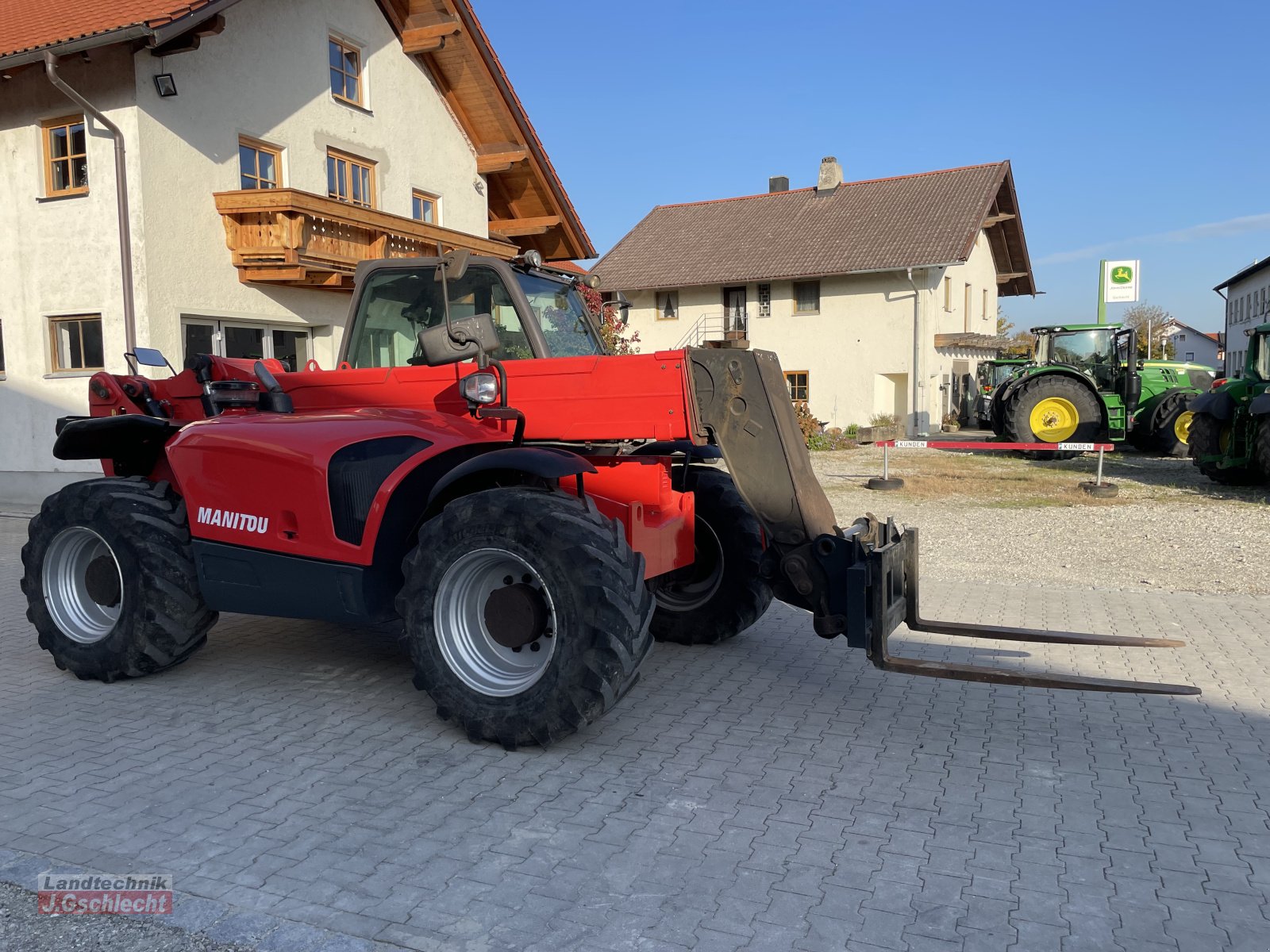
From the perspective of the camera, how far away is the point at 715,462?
5926 mm

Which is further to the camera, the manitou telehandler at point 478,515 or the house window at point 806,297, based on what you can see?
the house window at point 806,297

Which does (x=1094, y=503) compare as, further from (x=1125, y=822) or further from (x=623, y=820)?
(x=623, y=820)

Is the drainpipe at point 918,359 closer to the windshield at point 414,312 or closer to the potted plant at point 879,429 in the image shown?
the potted plant at point 879,429

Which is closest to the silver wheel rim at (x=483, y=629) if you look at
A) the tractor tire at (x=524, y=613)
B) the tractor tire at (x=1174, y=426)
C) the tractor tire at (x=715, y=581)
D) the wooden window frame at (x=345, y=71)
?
the tractor tire at (x=524, y=613)

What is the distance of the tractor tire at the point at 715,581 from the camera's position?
5672 millimetres

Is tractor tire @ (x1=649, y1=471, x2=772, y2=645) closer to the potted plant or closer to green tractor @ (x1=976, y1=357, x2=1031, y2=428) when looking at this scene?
the potted plant

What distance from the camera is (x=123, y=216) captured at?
39.3ft

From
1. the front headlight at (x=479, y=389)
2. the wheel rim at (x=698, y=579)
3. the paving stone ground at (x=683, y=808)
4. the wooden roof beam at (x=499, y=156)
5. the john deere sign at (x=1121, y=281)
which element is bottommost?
the paving stone ground at (x=683, y=808)

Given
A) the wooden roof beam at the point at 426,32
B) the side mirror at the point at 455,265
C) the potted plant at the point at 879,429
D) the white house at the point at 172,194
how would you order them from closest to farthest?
the side mirror at the point at 455,265 → the white house at the point at 172,194 → the wooden roof beam at the point at 426,32 → the potted plant at the point at 879,429

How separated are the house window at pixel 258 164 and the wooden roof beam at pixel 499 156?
4609mm

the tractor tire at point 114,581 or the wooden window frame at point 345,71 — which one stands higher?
the wooden window frame at point 345,71

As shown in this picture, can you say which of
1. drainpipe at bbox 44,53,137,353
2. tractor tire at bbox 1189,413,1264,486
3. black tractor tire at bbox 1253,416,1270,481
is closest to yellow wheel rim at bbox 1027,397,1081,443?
tractor tire at bbox 1189,413,1264,486

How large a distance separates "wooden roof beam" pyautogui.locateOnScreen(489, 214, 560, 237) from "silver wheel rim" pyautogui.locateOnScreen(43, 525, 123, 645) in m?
13.6

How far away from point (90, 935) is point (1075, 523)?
10.6 metres
